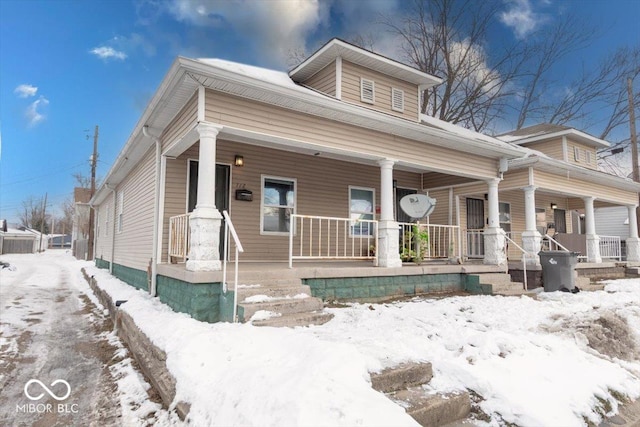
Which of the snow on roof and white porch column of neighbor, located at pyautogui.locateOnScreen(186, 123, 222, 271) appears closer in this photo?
white porch column of neighbor, located at pyautogui.locateOnScreen(186, 123, 222, 271)

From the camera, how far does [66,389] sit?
356 cm

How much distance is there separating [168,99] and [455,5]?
18.3 metres

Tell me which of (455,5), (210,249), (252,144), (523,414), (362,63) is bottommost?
(523,414)

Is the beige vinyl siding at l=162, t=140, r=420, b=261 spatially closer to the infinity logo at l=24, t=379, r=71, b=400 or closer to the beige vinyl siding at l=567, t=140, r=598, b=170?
the infinity logo at l=24, t=379, r=71, b=400

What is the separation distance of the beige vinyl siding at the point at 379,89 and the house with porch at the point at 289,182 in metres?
0.03

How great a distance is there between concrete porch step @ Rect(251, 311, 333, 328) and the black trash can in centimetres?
578

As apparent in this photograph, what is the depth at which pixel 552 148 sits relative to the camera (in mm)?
13039

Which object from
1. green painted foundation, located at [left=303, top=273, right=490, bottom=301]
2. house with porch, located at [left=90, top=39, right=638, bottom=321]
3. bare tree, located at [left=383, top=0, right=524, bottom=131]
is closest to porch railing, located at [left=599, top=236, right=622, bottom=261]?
house with porch, located at [left=90, top=39, right=638, bottom=321]

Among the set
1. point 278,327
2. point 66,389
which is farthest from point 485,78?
point 66,389

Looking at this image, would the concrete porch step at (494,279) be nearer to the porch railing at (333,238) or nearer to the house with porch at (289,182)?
the house with porch at (289,182)

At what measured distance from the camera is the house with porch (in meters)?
4.76

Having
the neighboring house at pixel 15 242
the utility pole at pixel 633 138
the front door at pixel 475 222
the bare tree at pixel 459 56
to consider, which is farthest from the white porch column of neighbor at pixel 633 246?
the neighboring house at pixel 15 242

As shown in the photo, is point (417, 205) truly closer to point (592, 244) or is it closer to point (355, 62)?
point (355, 62)

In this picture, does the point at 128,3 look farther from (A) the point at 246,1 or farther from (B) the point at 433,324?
(B) the point at 433,324
